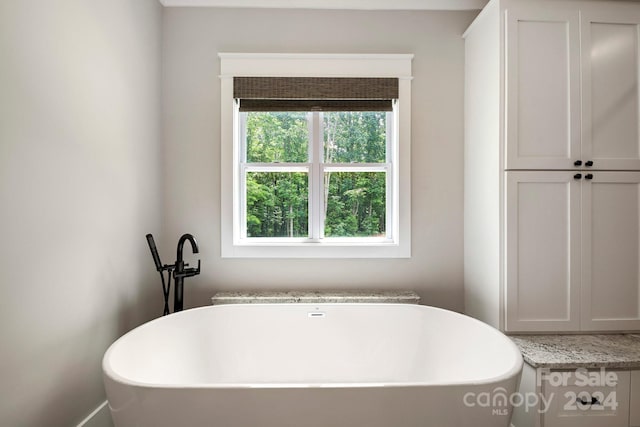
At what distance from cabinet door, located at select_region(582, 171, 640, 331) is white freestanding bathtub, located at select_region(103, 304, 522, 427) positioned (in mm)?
717

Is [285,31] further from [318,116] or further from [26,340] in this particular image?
[26,340]

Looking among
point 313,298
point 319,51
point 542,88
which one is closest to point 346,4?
point 319,51

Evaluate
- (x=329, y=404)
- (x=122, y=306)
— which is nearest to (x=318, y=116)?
(x=122, y=306)

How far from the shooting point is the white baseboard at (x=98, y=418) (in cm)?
168

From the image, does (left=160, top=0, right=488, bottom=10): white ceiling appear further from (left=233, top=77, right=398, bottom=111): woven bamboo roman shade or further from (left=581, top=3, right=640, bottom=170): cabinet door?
(left=581, top=3, right=640, bottom=170): cabinet door

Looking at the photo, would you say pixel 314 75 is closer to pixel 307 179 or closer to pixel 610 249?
pixel 307 179

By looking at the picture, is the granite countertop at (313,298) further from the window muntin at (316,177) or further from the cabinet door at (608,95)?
the cabinet door at (608,95)

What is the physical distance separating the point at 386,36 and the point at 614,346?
87.3 inches

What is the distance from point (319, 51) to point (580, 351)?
7.44ft

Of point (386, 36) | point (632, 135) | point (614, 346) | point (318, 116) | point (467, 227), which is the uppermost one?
point (386, 36)

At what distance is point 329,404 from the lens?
1.17m

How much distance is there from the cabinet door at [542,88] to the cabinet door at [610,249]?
26 cm

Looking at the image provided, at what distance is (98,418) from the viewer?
175 centimetres

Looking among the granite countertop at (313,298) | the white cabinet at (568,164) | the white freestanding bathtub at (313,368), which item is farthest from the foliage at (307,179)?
the white cabinet at (568,164)
